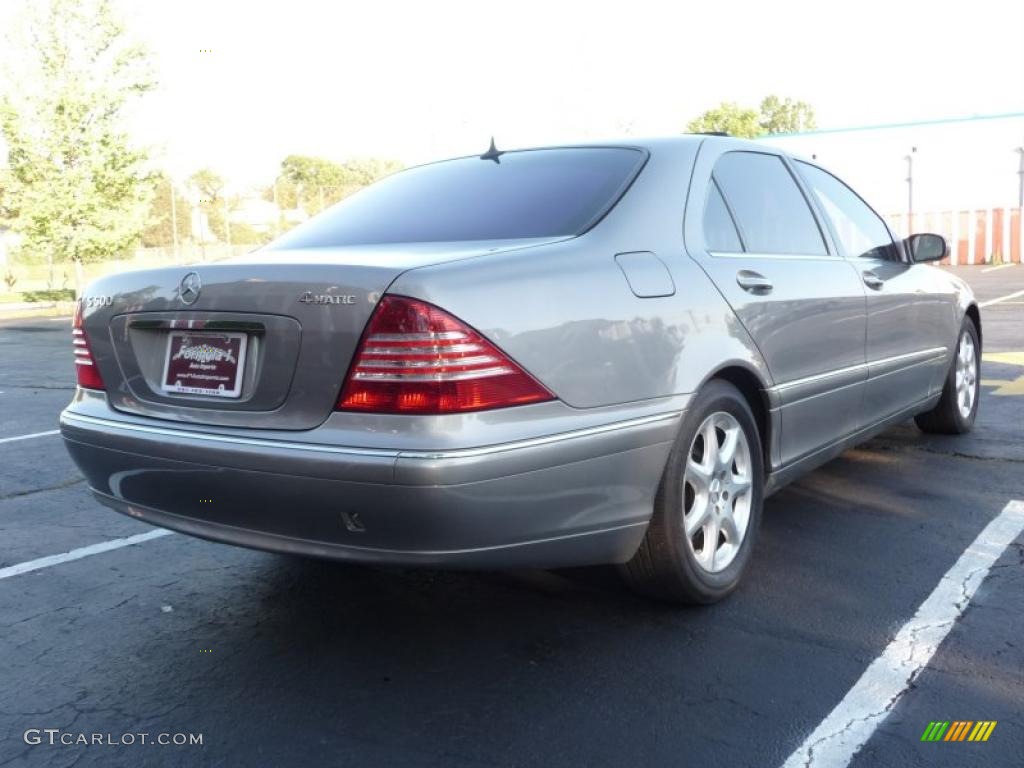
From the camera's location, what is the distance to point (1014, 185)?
30.9m

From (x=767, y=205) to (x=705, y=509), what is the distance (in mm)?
1328

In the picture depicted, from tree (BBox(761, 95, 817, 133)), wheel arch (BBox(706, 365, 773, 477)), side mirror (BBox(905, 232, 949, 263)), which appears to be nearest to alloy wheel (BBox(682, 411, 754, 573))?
wheel arch (BBox(706, 365, 773, 477))

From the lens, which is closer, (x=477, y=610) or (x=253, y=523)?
(x=253, y=523)

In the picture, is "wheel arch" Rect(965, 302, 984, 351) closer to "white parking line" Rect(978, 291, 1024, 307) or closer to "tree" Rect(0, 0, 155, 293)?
"white parking line" Rect(978, 291, 1024, 307)

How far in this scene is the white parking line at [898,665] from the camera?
90.4 inches

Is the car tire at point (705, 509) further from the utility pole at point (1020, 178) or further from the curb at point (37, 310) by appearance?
the utility pole at point (1020, 178)

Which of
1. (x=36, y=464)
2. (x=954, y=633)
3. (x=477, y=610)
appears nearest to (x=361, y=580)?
(x=477, y=610)

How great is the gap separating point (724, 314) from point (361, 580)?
5.22 ft

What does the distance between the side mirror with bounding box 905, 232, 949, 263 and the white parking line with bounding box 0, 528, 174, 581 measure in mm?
3682

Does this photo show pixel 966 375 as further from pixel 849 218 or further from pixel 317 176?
pixel 317 176

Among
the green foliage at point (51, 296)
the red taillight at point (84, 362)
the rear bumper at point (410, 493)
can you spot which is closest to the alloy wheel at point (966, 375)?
the rear bumper at point (410, 493)

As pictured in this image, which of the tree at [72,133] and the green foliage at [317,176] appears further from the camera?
the green foliage at [317,176]

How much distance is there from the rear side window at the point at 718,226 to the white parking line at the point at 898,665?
4.41 feet

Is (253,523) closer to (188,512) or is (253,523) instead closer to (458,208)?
(188,512)
